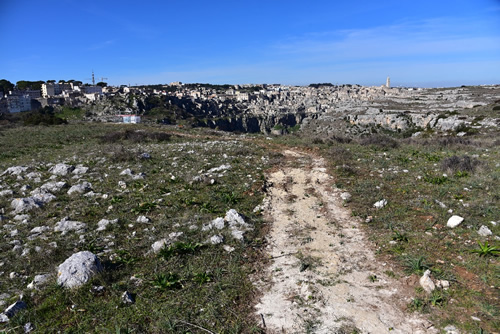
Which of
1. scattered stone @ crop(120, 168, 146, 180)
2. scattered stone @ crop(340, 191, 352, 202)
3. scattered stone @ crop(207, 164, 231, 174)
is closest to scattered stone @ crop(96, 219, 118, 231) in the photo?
scattered stone @ crop(120, 168, 146, 180)

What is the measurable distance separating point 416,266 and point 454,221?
2.43 metres

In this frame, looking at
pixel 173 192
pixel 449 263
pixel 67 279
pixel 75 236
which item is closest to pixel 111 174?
pixel 173 192

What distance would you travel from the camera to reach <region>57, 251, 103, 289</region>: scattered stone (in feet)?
16.8

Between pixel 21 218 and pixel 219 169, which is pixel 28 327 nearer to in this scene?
pixel 21 218

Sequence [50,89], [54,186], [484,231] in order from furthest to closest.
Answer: [50,89] < [54,186] < [484,231]

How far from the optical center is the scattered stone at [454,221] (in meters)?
6.71

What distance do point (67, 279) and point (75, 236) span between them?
209cm

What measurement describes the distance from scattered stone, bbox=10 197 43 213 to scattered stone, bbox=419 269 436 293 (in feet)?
34.2

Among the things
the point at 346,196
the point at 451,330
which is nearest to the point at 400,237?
the point at 451,330

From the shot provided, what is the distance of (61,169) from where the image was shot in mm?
12391

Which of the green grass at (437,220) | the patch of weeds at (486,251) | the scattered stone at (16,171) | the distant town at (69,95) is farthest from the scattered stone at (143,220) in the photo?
the distant town at (69,95)

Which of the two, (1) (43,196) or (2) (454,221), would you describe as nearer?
(2) (454,221)

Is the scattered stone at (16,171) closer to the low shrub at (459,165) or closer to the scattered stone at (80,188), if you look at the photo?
the scattered stone at (80,188)

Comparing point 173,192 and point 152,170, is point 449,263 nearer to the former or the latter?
point 173,192
